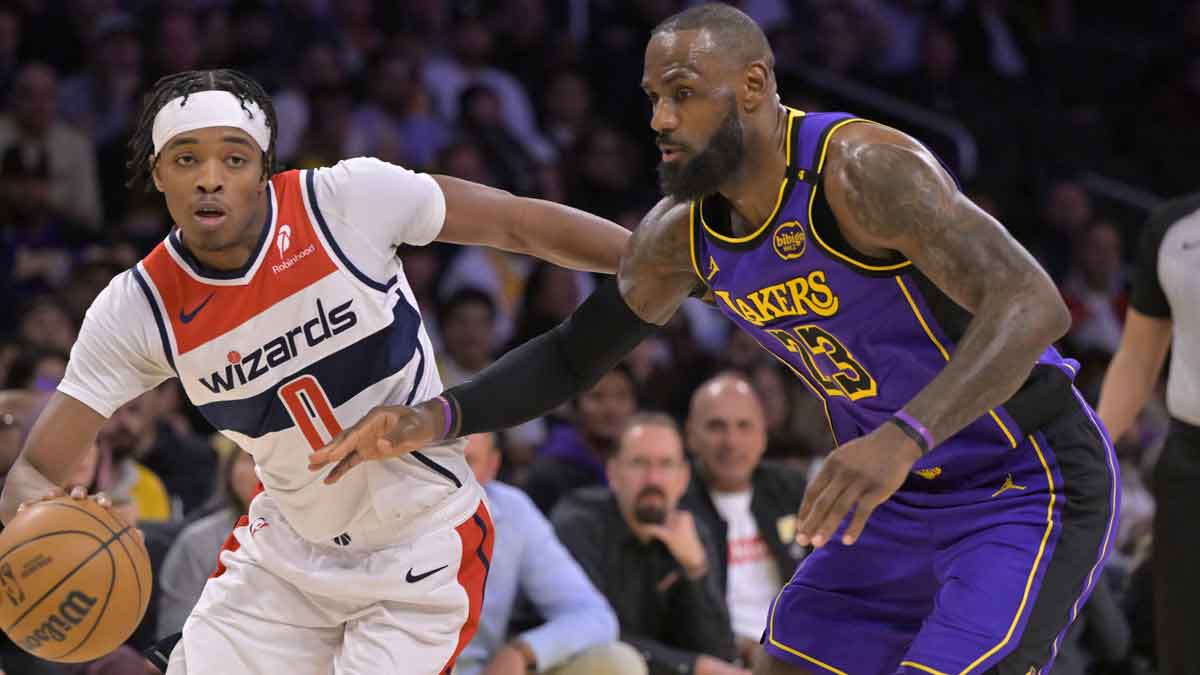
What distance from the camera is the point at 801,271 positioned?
366cm

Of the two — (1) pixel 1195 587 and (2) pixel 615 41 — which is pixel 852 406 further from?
(2) pixel 615 41

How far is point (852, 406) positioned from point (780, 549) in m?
3.34

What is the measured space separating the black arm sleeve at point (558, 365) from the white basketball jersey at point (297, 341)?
184mm

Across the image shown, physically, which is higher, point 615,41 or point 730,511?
point 615,41

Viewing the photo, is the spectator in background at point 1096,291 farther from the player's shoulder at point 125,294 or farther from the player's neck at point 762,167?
the player's shoulder at point 125,294

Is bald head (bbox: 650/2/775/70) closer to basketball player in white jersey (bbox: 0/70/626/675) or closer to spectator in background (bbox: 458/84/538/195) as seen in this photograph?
basketball player in white jersey (bbox: 0/70/626/675)

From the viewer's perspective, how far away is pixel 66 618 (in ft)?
12.7

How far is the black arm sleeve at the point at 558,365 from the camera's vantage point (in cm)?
419

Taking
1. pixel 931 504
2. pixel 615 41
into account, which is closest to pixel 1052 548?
pixel 931 504

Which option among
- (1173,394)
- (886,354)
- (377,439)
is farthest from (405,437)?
(1173,394)

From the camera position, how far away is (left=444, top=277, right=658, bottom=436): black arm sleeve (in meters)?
4.19

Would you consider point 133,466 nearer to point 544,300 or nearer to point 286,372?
point 544,300

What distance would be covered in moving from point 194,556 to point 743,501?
97.4 inches

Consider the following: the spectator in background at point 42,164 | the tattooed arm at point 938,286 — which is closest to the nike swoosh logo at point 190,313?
the tattooed arm at point 938,286
